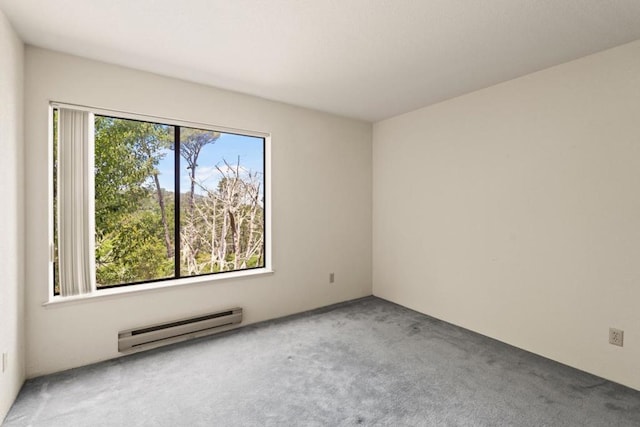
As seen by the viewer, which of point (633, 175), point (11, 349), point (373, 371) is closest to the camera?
point (11, 349)

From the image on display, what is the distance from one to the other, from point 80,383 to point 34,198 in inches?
55.5

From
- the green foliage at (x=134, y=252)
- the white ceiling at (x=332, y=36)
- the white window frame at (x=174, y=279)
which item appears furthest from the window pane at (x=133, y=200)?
the white ceiling at (x=332, y=36)

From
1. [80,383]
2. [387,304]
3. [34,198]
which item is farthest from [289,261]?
[34,198]

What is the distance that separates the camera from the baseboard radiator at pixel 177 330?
2670mm

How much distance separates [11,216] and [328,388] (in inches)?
95.1

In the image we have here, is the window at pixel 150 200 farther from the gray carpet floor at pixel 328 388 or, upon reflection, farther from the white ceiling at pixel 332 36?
the gray carpet floor at pixel 328 388

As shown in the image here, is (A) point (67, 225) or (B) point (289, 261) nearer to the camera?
(A) point (67, 225)

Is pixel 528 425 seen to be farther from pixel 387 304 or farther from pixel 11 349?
pixel 11 349

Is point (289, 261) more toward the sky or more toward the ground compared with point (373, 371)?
more toward the sky

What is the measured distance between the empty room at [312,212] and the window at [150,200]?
24mm

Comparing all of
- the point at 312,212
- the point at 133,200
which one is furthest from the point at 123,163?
the point at 312,212

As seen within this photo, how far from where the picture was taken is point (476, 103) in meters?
3.20

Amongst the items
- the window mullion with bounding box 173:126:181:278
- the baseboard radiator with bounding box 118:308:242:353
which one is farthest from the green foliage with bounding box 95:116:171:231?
the baseboard radiator with bounding box 118:308:242:353

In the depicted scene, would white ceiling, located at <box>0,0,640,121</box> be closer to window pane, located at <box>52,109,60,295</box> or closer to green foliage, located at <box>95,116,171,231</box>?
window pane, located at <box>52,109,60,295</box>
